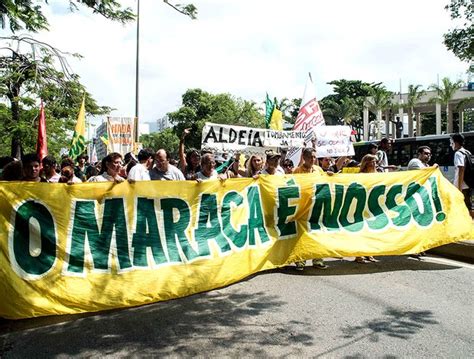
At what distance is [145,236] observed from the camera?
5012mm

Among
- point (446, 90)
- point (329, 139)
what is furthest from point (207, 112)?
point (329, 139)

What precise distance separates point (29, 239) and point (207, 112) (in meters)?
48.0

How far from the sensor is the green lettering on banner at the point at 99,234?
4.62 meters

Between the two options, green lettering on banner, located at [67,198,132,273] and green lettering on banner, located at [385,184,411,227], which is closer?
green lettering on banner, located at [67,198,132,273]

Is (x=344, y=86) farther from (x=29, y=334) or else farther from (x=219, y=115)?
(x=29, y=334)

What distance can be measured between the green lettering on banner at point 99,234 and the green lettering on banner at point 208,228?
2.81 ft

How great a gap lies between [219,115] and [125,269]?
46367mm

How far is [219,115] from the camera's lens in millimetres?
50469

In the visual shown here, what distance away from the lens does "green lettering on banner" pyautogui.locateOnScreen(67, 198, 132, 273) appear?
4617 millimetres

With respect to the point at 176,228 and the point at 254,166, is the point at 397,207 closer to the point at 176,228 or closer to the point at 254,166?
the point at 254,166

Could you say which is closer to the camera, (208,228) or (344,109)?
(208,228)

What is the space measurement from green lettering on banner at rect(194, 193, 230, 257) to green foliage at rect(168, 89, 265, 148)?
45.4m

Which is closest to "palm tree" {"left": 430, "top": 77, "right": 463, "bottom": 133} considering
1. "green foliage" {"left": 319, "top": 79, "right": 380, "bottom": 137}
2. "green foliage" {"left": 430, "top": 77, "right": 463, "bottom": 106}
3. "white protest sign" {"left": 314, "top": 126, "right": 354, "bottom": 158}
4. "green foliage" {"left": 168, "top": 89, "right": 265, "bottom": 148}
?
"green foliage" {"left": 430, "top": 77, "right": 463, "bottom": 106}

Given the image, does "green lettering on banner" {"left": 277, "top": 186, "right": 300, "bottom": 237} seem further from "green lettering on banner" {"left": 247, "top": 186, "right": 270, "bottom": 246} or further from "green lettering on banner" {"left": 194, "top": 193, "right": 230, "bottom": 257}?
"green lettering on banner" {"left": 194, "top": 193, "right": 230, "bottom": 257}
